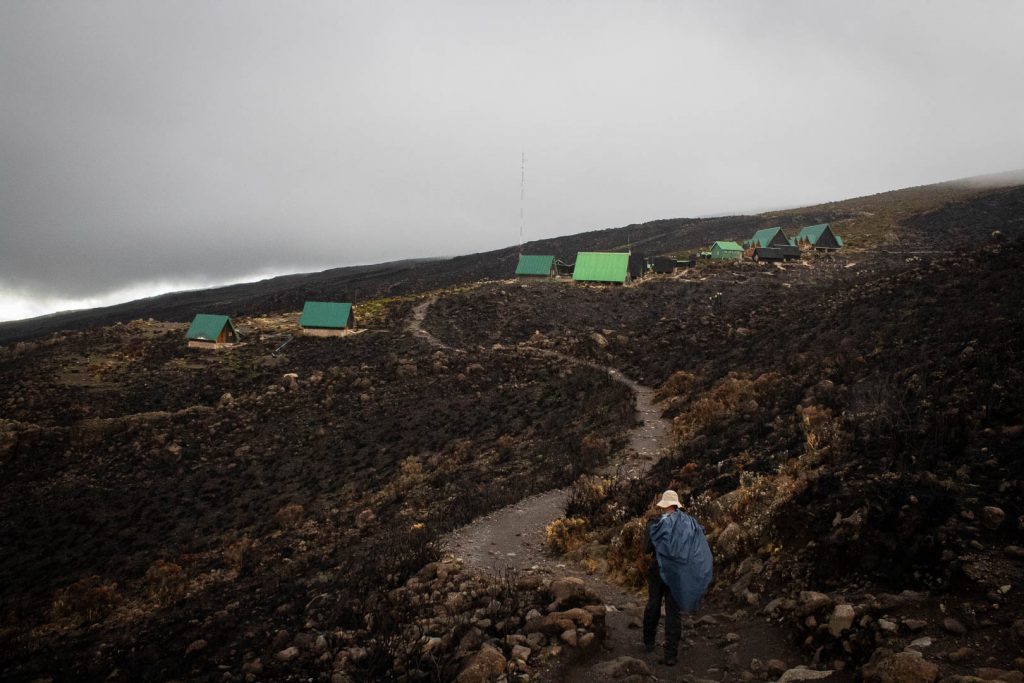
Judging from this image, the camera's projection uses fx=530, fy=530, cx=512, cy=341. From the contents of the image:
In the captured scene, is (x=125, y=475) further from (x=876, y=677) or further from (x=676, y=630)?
(x=876, y=677)

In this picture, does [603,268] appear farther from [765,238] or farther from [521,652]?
[521,652]

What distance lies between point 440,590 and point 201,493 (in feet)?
54.0

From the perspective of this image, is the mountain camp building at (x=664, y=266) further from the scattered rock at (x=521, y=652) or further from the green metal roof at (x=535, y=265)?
the scattered rock at (x=521, y=652)

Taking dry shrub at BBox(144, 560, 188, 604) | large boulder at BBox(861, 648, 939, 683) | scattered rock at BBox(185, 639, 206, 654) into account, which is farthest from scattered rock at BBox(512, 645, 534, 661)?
dry shrub at BBox(144, 560, 188, 604)

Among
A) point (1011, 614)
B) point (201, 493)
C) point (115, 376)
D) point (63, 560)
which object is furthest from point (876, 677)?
point (115, 376)

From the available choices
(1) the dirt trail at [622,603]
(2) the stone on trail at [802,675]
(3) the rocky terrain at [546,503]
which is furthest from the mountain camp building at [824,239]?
(2) the stone on trail at [802,675]

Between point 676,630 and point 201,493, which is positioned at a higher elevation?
point 676,630

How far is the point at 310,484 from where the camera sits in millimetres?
20484

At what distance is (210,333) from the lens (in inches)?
1783

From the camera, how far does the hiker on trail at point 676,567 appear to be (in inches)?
238

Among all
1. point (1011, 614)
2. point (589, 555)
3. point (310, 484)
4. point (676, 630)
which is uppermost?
point (1011, 614)

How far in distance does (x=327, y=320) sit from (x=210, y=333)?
955 centimetres

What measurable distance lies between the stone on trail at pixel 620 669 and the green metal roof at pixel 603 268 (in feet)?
176

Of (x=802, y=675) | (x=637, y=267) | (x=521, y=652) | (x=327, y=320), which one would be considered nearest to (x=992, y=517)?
(x=802, y=675)
